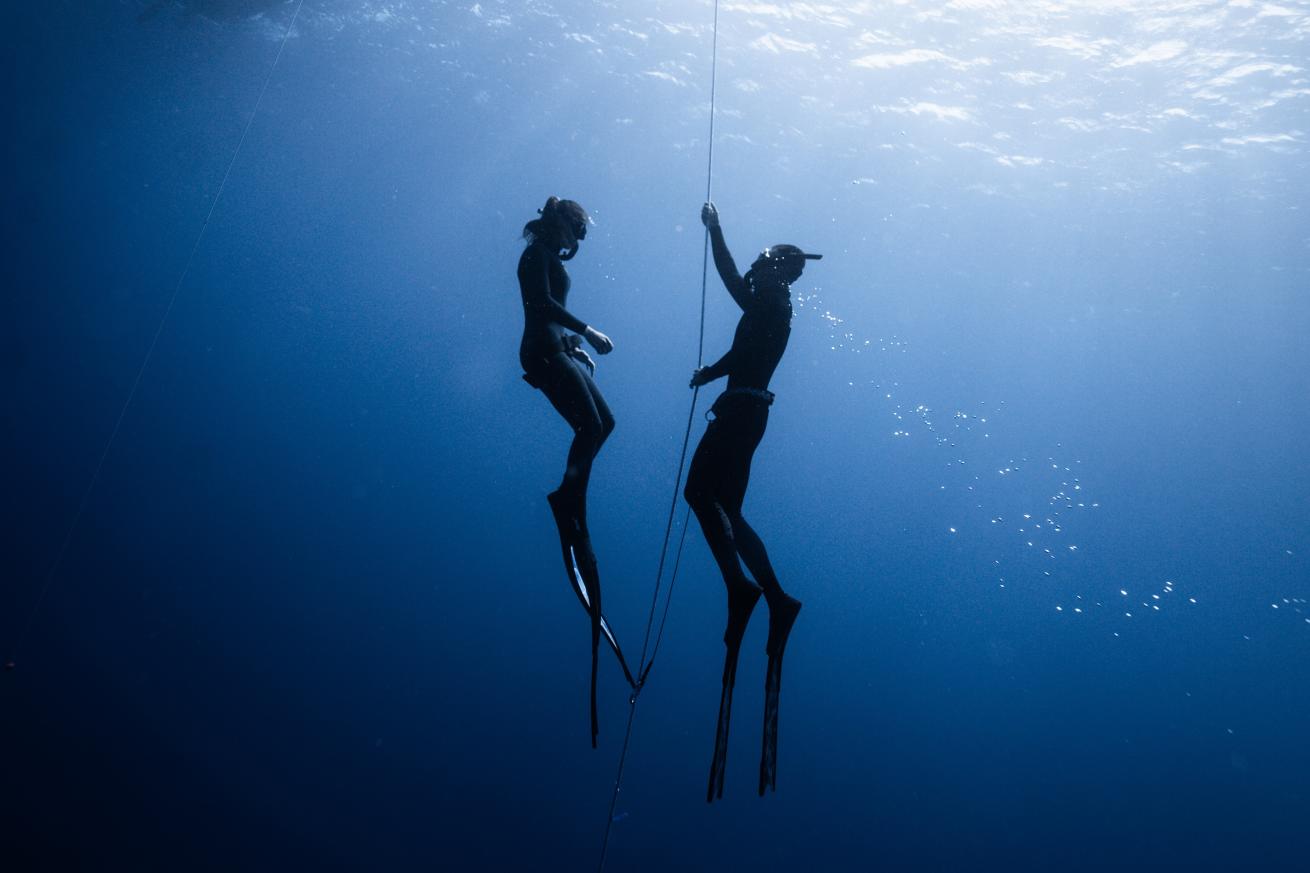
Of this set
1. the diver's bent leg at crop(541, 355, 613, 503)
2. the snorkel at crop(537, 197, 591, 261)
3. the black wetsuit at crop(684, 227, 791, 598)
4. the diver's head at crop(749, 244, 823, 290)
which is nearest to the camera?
the black wetsuit at crop(684, 227, 791, 598)

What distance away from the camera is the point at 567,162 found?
24.2 metres

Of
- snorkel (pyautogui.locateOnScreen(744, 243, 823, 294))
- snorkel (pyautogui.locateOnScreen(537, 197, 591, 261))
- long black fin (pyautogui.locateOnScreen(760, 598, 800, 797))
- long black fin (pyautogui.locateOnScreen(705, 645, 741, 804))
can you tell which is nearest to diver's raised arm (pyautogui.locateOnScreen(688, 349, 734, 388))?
snorkel (pyautogui.locateOnScreen(744, 243, 823, 294))

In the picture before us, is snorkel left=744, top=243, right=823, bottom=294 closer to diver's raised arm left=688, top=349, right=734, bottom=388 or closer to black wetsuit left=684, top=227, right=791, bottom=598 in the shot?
black wetsuit left=684, top=227, right=791, bottom=598

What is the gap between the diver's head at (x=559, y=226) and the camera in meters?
3.56

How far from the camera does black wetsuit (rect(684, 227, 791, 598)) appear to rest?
125 inches

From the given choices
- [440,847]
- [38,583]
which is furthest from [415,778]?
[38,583]

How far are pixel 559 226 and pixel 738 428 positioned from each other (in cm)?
156

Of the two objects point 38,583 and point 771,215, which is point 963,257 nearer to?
point 771,215

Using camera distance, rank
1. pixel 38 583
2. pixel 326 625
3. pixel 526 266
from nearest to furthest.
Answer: pixel 526 266, pixel 38 583, pixel 326 625

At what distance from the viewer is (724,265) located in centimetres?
347

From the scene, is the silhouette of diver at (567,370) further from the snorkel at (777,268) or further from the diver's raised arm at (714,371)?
the snorkel at (777,268)

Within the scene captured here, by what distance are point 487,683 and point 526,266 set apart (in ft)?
78.0

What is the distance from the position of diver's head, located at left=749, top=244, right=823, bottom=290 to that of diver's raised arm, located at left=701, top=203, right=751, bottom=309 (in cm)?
10

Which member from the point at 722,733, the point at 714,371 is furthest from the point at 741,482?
the point at 722,733
